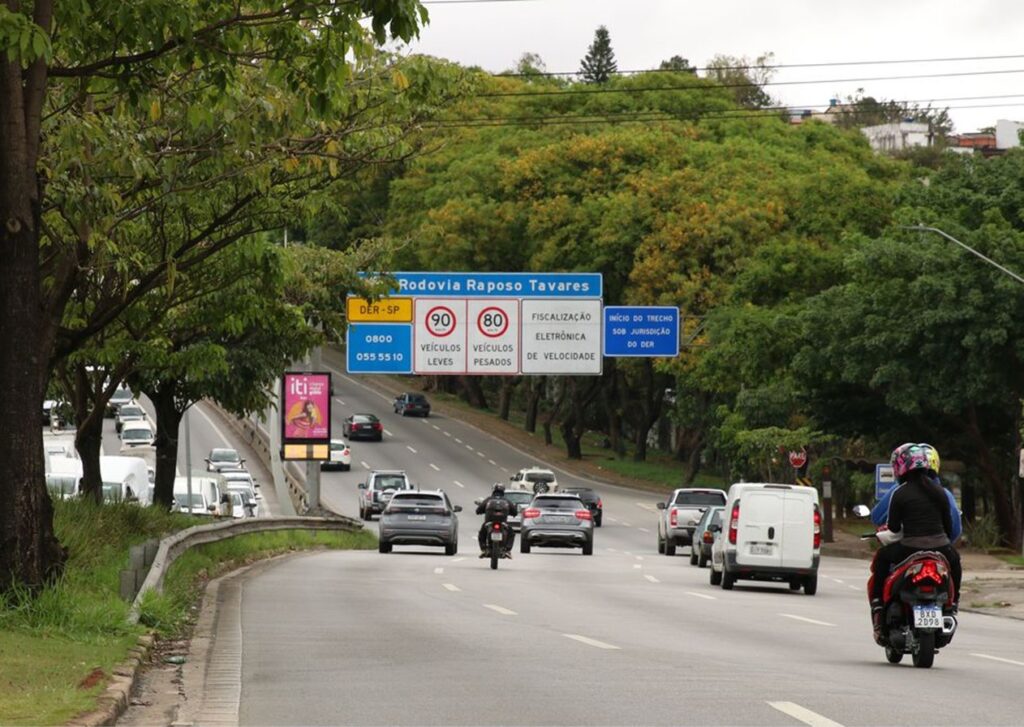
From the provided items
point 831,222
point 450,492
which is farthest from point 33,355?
point 450,492

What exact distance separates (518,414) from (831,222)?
1631 inches

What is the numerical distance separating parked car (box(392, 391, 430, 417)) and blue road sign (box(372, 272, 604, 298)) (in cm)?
4906

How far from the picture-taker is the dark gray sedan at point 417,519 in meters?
41.6

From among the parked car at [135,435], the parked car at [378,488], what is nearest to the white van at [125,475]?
the parked car at [378,488]

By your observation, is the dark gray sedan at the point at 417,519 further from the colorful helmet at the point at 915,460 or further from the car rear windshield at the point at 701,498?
the colorful helmet at the point at 915,460

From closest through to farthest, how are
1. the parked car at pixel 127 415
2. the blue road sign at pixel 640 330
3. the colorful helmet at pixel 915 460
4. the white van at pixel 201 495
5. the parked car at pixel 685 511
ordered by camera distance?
1. the colorful helmet at pixel 915 460
2. the parked car at pixel 685 511
3. the blue road sign at pixel 640 330
4. the white van at pixel 201 495
5. the parked car at pixel 127 415

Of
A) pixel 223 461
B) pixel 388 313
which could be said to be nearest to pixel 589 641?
pixel 388 313

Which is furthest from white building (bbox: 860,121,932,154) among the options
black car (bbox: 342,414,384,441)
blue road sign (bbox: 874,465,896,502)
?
blue road sign (bbox: 874,465,896,502)

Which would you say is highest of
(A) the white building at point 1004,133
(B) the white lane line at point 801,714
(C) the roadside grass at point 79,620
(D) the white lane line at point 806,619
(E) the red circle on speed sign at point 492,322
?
(A) the white building at point 1004,133

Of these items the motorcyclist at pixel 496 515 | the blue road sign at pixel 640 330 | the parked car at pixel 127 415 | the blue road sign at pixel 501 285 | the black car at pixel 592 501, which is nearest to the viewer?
the motorcyclist at pixel 496 515

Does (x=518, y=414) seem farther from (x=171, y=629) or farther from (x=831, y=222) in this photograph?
(x=171, y=629)

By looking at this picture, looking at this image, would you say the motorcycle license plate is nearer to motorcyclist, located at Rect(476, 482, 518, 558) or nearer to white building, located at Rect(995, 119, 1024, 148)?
motorcyclist, located at Rect(476, 482, 518, 558)

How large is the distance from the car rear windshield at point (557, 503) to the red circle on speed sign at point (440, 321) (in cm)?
729

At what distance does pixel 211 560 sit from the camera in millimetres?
30625
